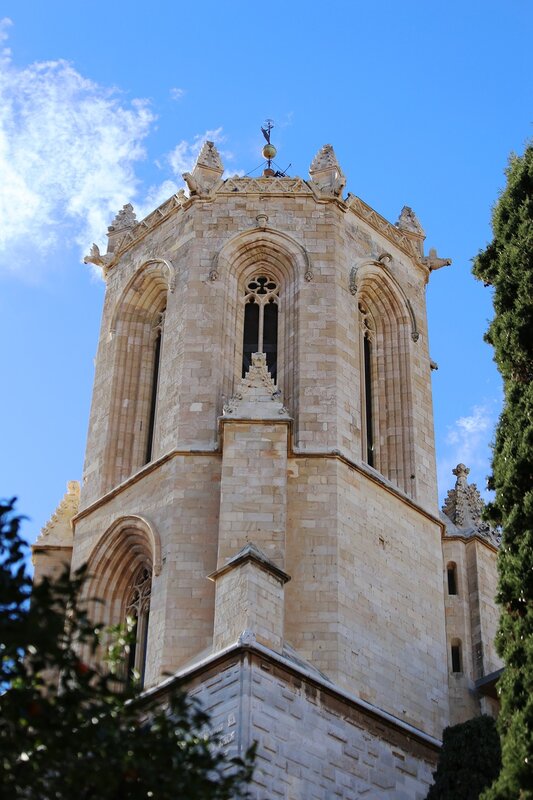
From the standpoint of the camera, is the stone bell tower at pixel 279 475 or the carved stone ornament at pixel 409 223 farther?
the carved stone ornament at pixel 409 223

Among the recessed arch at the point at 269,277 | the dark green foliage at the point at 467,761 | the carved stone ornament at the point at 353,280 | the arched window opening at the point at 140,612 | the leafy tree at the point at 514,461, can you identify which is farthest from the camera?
the carved stone ornament at the point at 353,280

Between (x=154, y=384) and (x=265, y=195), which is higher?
(x=265, y=195)

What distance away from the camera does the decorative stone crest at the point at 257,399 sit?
19.9 m

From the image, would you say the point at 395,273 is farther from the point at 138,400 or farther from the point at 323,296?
the point at 138,400

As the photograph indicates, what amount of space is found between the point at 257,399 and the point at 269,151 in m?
8.82

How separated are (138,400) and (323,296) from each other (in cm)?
326

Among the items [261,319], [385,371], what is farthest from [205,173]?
[385,371]

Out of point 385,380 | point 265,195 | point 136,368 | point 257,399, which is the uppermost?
point 265,195

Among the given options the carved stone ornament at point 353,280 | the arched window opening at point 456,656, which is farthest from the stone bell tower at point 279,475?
the arched window opening at point 456,656

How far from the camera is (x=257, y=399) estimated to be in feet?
65.9

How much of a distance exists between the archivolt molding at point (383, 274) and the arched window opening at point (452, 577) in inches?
157

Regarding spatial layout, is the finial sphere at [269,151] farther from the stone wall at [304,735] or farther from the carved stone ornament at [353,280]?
the stone wall at [304,735]

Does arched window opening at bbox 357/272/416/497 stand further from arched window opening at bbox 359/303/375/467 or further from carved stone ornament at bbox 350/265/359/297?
carved stone ornament at bbox 350/265/359/297

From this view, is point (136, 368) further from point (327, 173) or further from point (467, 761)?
point (467, 761)
